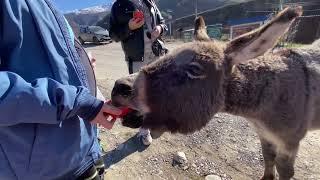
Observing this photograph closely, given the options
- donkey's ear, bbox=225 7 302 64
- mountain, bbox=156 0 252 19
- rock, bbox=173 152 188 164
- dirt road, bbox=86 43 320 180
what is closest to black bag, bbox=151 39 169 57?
dirt road, bbox=86 43 320 180

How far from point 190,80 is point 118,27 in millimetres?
2229

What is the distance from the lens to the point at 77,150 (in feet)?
6.77

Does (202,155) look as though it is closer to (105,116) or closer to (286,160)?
(286,160)

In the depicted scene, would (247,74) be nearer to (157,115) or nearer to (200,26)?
(200,26)

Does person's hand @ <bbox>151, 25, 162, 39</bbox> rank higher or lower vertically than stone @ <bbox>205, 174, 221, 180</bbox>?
higher

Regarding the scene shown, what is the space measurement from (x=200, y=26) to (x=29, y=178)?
7.64 feet

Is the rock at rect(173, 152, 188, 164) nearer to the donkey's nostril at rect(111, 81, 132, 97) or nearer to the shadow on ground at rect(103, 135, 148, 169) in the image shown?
the shadow on ground at rect(103, 135, 148, 169)

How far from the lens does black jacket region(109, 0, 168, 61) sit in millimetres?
4797

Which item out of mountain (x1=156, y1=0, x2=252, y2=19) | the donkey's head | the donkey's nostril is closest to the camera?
the donkey's nostril

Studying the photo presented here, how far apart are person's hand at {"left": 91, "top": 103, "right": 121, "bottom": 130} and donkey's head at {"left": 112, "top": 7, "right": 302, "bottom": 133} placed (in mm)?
360

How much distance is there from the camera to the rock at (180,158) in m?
4.67

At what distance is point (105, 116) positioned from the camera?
217cm

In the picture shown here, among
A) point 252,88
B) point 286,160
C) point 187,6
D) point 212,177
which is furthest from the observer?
point 187,6

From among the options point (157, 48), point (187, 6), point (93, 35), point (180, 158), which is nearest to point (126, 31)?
point (157, 48)
